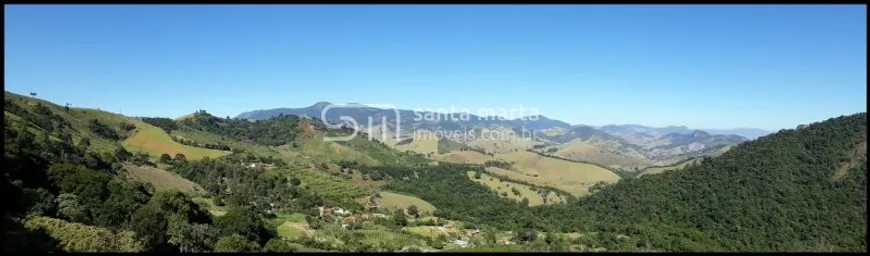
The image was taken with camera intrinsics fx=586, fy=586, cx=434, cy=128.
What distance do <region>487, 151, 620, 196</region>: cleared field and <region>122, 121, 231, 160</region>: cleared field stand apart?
1950 inches

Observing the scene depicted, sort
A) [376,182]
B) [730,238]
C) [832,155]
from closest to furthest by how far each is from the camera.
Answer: [730,238] → [832,155] → [376,182]

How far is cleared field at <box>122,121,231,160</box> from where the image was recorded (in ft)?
202

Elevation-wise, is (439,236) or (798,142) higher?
(798,142)

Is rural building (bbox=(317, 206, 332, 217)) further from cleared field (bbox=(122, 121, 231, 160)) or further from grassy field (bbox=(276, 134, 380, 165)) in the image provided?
grassy field (bbox=(276, 134, 380, 165))

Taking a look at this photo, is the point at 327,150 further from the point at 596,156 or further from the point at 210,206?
the point at 596,156

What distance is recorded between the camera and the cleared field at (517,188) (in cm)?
7731

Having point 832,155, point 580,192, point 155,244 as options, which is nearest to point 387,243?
point 155,244

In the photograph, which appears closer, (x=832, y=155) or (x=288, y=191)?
(x=288, y=191)

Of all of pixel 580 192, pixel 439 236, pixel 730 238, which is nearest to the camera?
pixel 439 236

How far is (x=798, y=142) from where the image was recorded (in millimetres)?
60562

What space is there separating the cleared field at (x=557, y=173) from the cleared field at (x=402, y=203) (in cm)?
4041

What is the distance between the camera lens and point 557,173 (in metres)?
110

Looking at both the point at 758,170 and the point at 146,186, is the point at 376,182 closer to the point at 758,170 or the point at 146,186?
the point at 146,186

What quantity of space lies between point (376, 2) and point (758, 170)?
199ft
